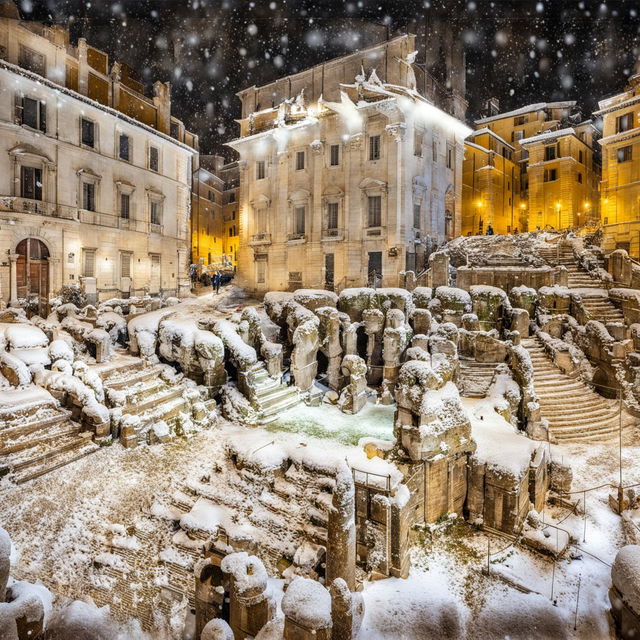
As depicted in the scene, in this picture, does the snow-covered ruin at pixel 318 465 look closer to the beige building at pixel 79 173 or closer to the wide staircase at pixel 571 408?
the wide staircase at pixel 571 408

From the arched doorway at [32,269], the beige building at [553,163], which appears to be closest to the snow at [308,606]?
the arched doorway at [32,269]

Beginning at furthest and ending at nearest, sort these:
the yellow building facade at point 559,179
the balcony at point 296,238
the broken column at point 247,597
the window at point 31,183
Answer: the yellow building facade at point 559,179 → the balcony at point 296,238 → the window at point 31,183 → the broken column at point 247,597

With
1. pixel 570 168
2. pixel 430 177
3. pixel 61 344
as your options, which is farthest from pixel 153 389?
pixel 570 168

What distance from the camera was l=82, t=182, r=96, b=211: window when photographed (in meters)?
27.0

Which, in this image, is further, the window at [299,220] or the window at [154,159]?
the window at [299,220]

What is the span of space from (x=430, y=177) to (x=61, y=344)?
2721 cm

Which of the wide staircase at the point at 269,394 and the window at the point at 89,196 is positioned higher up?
the window at the point at 89,196

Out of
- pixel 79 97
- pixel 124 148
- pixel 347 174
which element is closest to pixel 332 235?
pixel 347 174

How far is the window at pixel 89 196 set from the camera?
88.5ft

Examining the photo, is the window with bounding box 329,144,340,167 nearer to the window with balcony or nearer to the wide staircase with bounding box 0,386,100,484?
the window with balcony

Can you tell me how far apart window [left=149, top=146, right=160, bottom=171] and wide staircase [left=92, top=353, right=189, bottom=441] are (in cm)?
2103

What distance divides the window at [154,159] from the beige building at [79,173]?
77 mm

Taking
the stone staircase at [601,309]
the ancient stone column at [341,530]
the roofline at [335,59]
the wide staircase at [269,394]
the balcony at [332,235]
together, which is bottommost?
the ancient stone column at [341,530]

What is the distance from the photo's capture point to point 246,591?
6.43 meters
